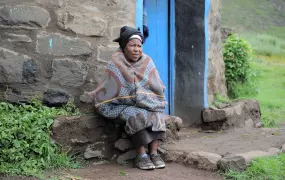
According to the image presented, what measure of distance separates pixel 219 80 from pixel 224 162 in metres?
2.70

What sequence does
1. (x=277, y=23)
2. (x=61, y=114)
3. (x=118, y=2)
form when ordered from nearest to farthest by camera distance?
1. (x=61, y=114)
2. (x=118, y=2)
3. (x=277, y=23)

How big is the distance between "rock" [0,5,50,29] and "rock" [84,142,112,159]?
4.08ft

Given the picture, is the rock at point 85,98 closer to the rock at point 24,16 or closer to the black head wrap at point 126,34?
the black head wrap at point 126,34

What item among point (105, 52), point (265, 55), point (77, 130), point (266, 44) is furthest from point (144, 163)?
point (266, 44)

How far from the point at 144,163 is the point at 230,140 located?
1341mm

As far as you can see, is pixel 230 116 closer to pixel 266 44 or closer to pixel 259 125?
pixel 259 125

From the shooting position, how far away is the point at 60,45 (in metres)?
4.57

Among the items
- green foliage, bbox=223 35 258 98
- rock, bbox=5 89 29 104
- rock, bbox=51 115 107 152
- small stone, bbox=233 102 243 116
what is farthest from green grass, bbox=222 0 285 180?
rock, bbox=5 89 29 104

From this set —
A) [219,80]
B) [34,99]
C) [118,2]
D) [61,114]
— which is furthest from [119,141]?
[219,80]

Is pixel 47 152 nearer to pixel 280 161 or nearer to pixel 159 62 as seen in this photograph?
pixel 280 161

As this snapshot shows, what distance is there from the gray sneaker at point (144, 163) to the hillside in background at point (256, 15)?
50.5 ft

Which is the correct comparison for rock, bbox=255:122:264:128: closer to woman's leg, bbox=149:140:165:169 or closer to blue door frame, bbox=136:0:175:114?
blue door frame, bbox=136:0:175:114

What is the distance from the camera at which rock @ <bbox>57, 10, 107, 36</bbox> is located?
4562 millimetres

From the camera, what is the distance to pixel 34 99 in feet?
14.7
